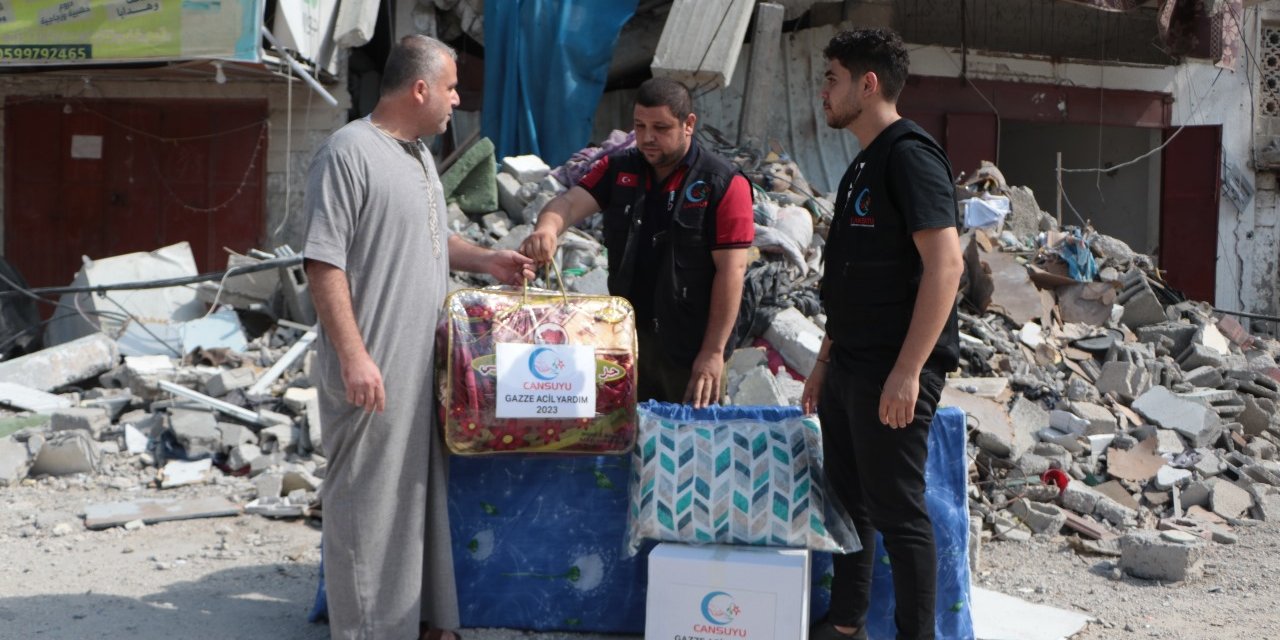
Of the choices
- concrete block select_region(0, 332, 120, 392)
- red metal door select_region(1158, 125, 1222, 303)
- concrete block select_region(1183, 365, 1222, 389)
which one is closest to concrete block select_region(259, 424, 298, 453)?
concrete block select_region(0, 332, 120, 392)

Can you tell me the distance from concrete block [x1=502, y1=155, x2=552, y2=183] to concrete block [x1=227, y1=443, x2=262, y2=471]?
3.51 meters

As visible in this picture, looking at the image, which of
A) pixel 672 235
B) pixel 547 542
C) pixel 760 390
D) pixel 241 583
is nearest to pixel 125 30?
pixel 760 390

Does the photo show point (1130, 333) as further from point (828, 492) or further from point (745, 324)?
point (828, 492)

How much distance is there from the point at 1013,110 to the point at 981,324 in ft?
19.5

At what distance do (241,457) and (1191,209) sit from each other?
455 inches

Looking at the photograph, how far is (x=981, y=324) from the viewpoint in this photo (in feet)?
27.6

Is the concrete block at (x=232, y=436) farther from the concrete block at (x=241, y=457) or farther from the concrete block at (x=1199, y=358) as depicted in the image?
the concrete block at (x=1199, y=358)

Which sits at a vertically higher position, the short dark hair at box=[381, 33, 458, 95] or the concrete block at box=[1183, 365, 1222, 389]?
the short dark hair at box=[381, 33, 458, 95]

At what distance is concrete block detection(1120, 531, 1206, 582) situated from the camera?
5066 millimetres

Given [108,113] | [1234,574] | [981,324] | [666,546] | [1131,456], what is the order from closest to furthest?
[666,546], [1234,574], [1131,456], [981,324], [108,113]

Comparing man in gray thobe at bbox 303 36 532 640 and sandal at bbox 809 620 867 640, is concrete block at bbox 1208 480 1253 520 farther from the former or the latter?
man in gray thobe at bbox 303 36 532 640

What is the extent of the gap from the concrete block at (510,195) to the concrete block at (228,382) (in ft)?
8.08

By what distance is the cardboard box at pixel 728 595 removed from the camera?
349 cm

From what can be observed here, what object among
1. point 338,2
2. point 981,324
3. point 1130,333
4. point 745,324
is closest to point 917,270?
point 745,324
